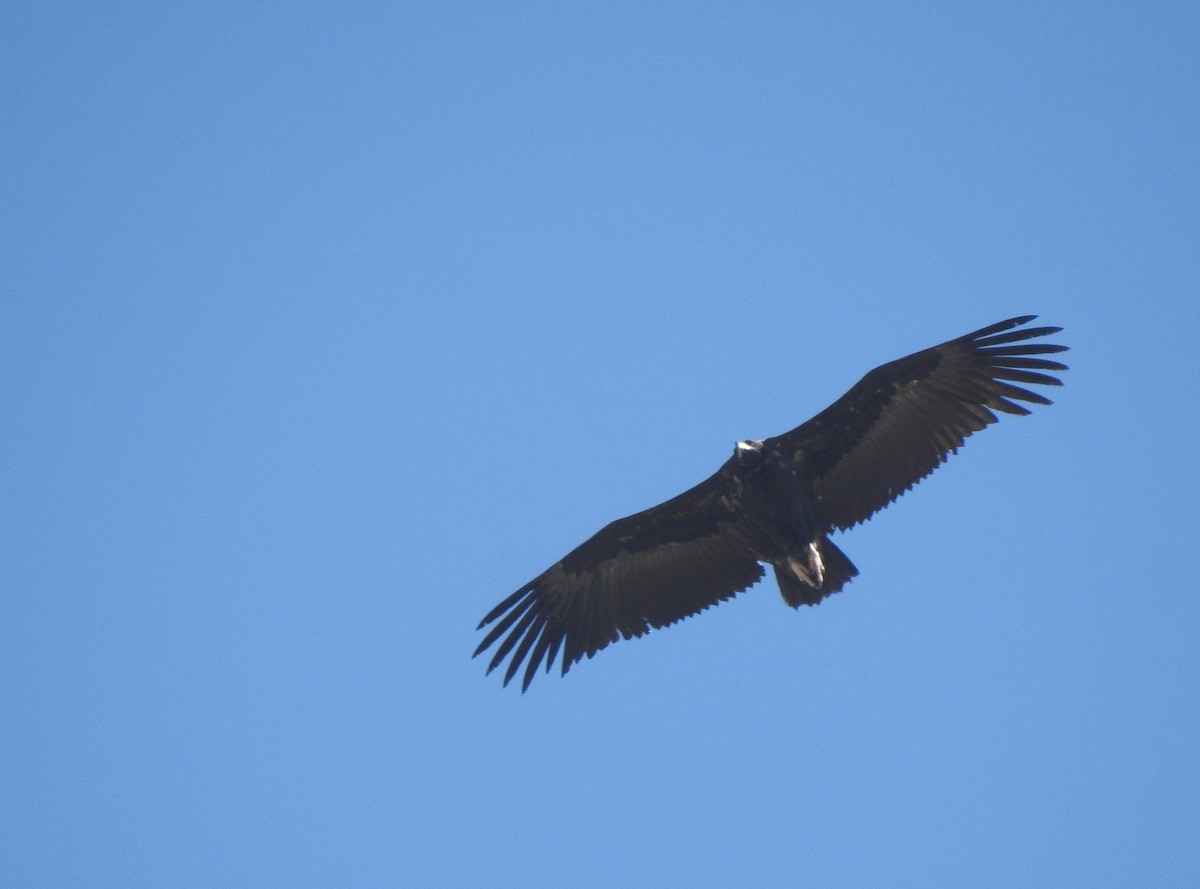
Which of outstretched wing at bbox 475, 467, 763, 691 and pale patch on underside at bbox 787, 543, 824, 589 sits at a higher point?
outstretched wing at bbox 475, 467, 763, 691

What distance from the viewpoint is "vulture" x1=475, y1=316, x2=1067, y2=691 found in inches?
592

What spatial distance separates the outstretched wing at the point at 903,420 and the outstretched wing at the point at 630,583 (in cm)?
121

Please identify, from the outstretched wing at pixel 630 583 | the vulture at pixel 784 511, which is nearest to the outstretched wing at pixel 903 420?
the vulture at pixel 784 511

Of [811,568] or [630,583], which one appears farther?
[630,583]

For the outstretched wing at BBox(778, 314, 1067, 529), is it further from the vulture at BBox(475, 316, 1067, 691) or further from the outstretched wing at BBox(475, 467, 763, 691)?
the outstretched wing at BBox(475, 467, 763, 691)

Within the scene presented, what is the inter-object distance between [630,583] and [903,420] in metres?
3.68

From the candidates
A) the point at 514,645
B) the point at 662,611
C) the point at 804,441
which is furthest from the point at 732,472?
the point at 514,645

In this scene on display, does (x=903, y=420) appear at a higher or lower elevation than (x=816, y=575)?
higher

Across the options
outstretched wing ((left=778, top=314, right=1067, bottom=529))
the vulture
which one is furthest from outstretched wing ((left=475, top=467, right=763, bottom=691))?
outstretched wing ((left=778, top=314, right=1067, bottom=529))

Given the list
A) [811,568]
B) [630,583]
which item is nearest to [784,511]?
[811,568]

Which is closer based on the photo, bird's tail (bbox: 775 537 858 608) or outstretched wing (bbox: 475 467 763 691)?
bird's tail (bbox: 775 537 858 608)

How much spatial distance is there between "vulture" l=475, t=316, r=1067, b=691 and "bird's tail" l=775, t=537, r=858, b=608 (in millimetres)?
13

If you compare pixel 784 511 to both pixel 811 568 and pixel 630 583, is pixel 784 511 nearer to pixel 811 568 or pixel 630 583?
pixel 811 568

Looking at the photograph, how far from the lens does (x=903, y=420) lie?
15391 mm
